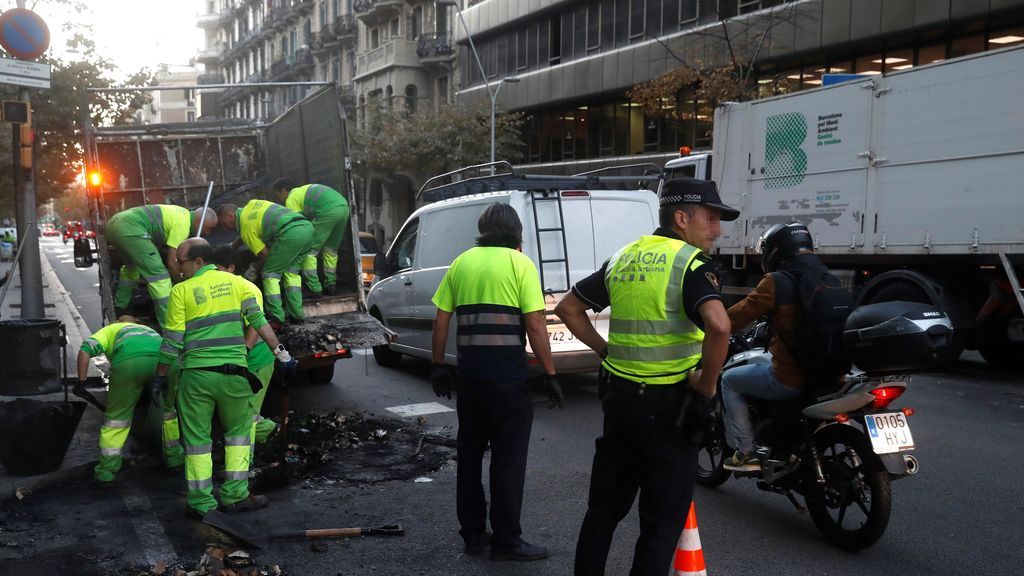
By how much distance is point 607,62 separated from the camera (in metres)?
30.8

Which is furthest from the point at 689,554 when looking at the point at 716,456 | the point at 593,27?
the point at 593,27

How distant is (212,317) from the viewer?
5258 mm

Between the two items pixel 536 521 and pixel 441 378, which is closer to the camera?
pixel 441 378

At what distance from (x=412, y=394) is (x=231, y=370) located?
13.7ft

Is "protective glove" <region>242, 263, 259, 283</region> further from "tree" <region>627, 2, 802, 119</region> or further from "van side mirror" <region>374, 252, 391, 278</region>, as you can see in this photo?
"tree" <region>627, 2, 802, 119</region>

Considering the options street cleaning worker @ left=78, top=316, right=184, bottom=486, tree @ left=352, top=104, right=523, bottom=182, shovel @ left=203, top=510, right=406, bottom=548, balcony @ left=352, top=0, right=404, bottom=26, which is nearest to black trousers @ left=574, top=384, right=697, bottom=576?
shovel @ left=203, top=510, right=406, bottom=548

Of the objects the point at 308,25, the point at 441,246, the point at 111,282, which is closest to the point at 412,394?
the point at 441,246

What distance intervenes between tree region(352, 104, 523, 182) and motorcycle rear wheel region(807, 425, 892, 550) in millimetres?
29281

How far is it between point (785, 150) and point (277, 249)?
24.6 feet

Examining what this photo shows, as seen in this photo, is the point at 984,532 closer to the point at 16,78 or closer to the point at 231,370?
the point at 231,370

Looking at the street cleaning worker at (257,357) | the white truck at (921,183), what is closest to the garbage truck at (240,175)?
the street cleaning worker at (257,357)

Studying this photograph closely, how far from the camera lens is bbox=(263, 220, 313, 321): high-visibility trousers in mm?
8234

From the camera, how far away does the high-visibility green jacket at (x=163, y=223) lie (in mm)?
8148

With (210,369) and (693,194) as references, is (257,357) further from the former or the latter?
(693,194)
